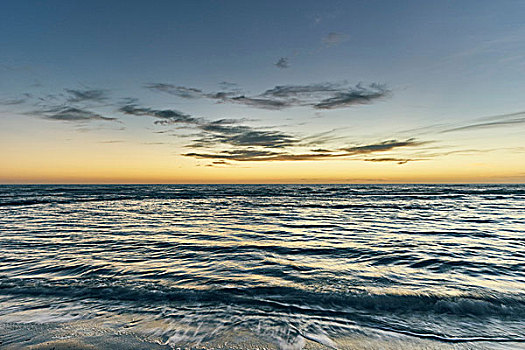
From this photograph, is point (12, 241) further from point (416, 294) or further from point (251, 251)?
point (416, 294)

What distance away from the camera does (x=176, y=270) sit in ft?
24.8

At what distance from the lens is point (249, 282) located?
664 centimetres

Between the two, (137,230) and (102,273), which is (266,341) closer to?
(102,273)

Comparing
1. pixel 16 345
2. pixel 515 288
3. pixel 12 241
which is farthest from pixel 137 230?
pixel 515 288

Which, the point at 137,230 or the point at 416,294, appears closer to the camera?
the point at 416,294

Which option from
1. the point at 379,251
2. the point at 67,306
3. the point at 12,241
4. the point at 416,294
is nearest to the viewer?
the point at 67,306

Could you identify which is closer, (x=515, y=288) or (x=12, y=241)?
(x=515, y=288)

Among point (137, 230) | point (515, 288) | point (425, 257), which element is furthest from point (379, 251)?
point (137, 230)

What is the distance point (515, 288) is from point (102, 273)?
30.5 ft

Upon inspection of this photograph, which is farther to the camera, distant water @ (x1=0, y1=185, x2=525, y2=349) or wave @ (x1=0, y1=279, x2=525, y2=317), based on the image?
wave @ (x1=0, y1=279, x2=525, y2=317)

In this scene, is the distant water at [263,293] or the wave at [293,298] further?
the wave at [293,298]

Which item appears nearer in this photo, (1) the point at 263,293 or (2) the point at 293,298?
(2) the point at 293,298

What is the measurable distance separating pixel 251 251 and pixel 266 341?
5.86 meters

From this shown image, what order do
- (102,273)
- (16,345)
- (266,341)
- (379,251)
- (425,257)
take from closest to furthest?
1. (16,345)
2. (266,341)
3. (102,273)
4. (425,257)
5. (379,251)
